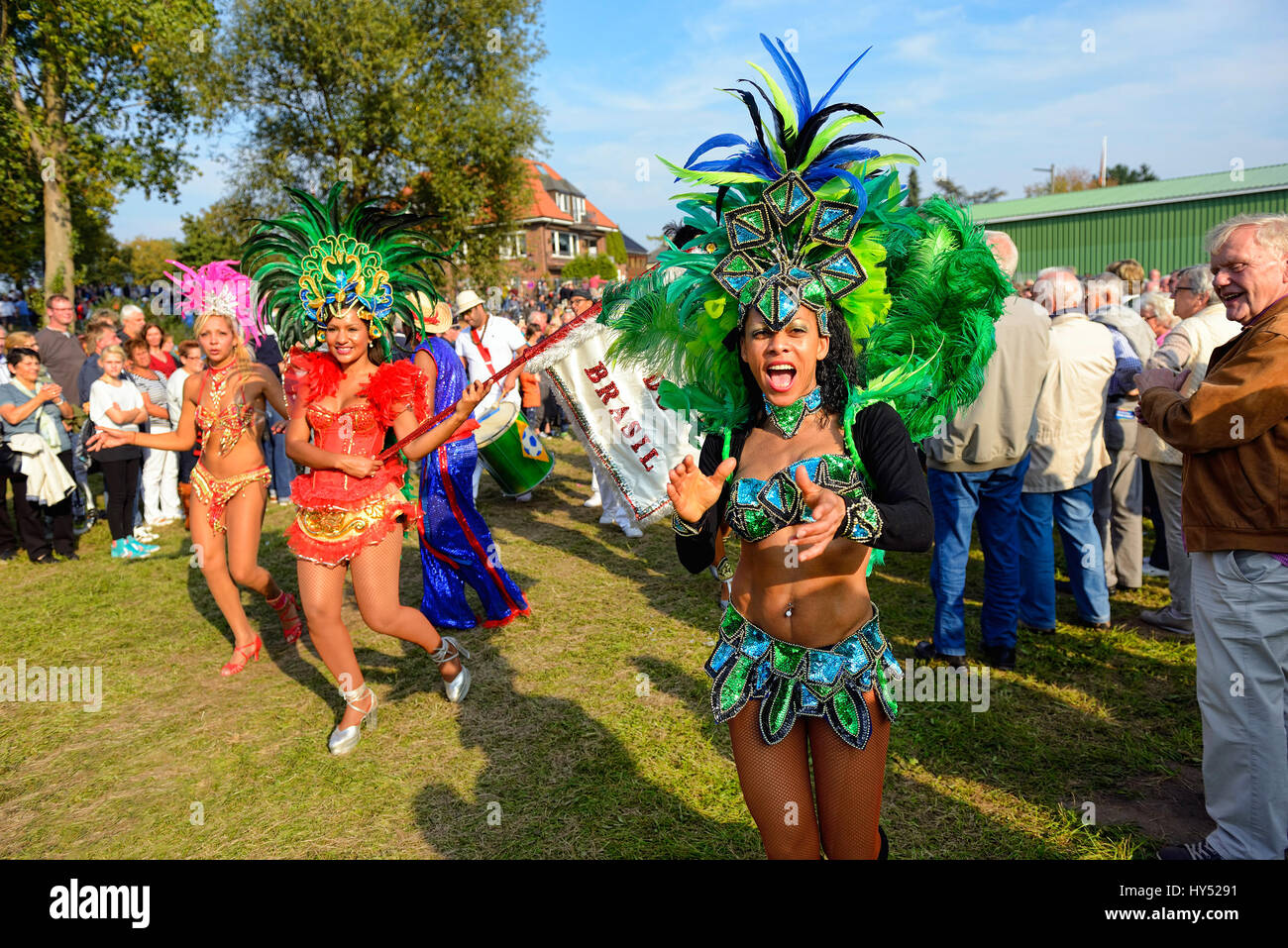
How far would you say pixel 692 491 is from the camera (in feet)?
6.68

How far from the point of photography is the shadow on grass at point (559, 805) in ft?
10.5

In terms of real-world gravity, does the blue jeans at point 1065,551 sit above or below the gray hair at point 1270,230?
below

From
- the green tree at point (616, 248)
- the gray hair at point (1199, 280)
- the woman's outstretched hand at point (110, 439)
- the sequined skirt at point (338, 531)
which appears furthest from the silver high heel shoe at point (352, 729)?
the green tree at point (616, 248)

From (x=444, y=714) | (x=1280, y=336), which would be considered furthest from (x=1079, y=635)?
(x=444, y=714)

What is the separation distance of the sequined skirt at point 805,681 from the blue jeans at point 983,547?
2438 mm

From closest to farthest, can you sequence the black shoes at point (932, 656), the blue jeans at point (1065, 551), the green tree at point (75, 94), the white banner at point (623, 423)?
the black shoes at point (932, 656), the blue jeans at point (1065, 551), the white banner at point (623, 423), the green tree at point (75, 94)

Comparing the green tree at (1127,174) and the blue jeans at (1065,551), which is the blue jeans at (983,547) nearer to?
the blue jeans at (1065,551)

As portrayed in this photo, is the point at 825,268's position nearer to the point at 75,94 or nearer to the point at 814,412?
the point at 814,412

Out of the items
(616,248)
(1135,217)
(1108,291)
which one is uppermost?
(616,248)

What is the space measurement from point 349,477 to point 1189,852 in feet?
12.2

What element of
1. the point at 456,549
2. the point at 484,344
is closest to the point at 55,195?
the point at 484,344

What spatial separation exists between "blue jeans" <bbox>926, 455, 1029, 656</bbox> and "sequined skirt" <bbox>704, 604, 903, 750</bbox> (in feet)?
8.00

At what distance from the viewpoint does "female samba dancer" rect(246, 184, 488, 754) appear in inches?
150

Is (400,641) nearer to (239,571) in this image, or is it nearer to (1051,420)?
(239,571)
